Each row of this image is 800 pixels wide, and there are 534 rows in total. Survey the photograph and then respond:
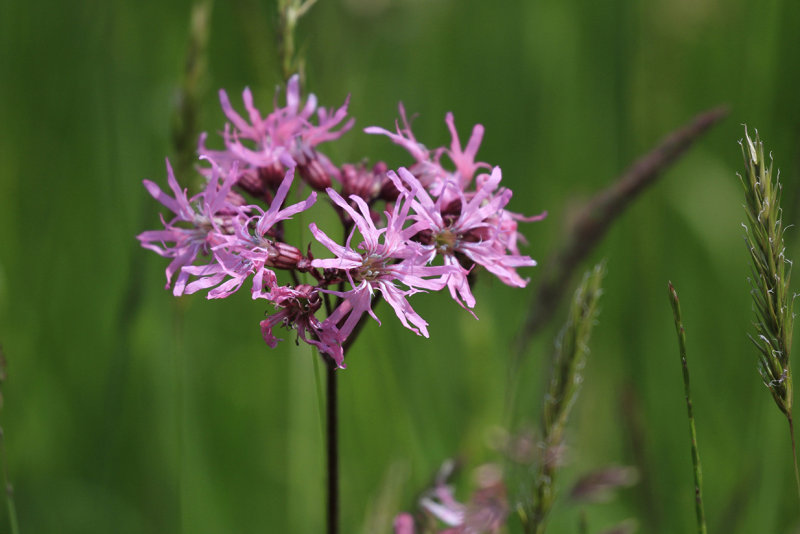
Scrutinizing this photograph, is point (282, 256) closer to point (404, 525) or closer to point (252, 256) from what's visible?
point (252, 256)

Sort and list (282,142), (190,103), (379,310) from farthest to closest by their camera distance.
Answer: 1. (379,310)
2. (190,103)
3. (282,142)

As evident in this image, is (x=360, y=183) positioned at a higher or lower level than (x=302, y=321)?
higher

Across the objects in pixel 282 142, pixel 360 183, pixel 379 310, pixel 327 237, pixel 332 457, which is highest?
pixel 282 142

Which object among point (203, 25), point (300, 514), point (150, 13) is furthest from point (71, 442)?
point (150, 13)

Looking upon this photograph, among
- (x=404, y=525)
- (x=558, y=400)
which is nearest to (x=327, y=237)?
(x=558, y=400)

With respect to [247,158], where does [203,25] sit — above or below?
above

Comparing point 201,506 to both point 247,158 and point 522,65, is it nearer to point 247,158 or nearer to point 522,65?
point 247,158

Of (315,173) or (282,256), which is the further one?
(315,173)

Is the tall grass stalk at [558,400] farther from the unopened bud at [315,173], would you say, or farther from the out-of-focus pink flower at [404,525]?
the unopened bud at [315,173]

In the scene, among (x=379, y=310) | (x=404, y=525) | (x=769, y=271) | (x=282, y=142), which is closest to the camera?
(x=769, y=271)
